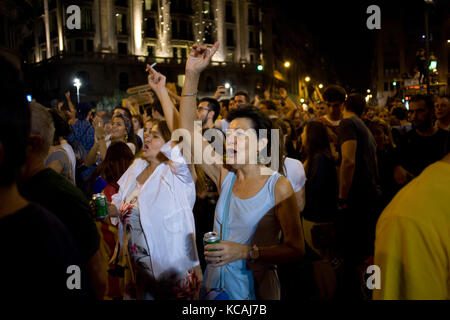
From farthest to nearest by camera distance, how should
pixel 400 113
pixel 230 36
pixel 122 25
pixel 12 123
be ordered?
pixel 230 36, pixel 122 25, pixel 400 113, pixel 12 123

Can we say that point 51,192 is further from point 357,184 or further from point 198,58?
point 357,184

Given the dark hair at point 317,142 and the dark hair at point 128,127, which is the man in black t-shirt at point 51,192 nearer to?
the dark hair at point 317,142

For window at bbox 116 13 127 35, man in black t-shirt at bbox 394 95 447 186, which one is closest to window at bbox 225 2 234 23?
window at bbox 116 13 127 35

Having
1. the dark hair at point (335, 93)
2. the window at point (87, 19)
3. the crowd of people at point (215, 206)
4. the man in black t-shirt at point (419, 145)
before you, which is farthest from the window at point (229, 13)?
the man in black t-shirt at point (419, 145)

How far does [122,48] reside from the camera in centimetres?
4609

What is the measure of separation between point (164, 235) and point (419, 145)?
134 inches

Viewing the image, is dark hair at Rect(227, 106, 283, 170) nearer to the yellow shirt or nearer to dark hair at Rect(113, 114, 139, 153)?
the yellow shirt

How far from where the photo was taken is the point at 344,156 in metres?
4.67

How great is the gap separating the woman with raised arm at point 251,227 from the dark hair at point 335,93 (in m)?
2.89

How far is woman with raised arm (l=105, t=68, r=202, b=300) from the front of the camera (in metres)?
3.00

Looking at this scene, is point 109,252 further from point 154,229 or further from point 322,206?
point 322,206

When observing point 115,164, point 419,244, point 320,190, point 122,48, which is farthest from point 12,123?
point 122,48

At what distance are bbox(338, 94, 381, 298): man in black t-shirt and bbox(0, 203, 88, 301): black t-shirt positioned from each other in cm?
404

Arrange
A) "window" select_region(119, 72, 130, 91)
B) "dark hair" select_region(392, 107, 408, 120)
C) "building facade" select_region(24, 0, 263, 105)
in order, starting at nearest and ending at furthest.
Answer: "dark hair" select_region(392, 107, 408, 120) → "building facade" select_region(24, 0, 263, 105) → "window" select_region(119, 72, 130, 91)
